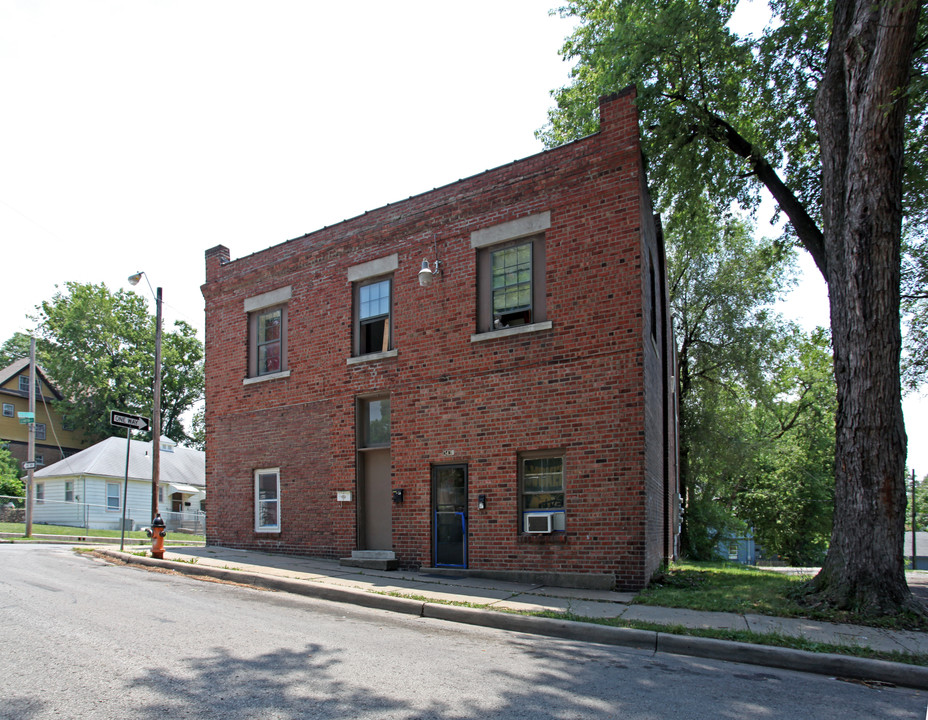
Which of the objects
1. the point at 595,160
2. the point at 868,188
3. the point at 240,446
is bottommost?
the point at 240,446

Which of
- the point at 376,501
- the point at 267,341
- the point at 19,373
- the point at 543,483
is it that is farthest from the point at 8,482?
the point at 543,483

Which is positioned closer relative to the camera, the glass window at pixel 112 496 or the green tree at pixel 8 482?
the green tree at pixel 8 482

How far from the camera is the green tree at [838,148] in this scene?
8.84 meters

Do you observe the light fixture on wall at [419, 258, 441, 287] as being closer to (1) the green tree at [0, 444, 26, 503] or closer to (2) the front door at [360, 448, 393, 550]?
(2) the front door at [360, 448, 393, 550]

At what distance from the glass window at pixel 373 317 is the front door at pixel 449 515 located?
2929mm

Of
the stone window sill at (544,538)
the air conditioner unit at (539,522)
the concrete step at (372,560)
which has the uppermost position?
the air conditioner unit at (539,522)

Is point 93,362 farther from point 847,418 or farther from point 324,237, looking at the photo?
point 847,418

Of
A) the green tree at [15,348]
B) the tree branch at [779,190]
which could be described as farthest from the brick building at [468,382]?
the green tree at [15,348]

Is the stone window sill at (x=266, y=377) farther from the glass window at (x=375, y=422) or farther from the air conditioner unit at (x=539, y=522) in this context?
the air conditioner unit at (x=539, y=522)

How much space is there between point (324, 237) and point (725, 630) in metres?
11.1

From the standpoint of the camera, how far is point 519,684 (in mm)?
5504

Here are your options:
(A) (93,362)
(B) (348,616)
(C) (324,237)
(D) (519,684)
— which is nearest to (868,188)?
(D) (519,684)

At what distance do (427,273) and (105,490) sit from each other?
96.4ft

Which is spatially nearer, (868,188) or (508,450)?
(868,188)
